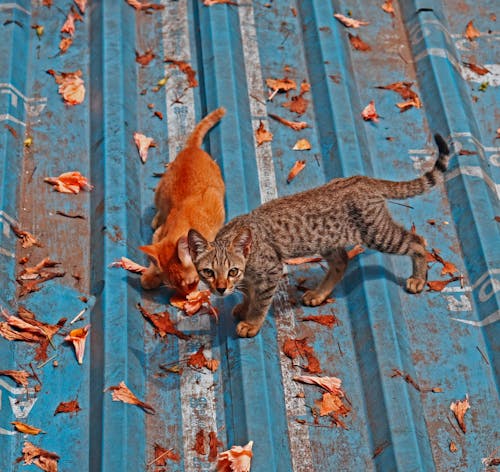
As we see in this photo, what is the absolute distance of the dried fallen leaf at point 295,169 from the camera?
575 centimetres

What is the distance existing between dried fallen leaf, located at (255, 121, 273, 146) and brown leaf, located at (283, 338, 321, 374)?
5.75ft

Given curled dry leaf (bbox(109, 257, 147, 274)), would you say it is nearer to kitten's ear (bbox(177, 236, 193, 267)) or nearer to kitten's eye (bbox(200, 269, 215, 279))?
kitten's ear (bbox(177, 236, 193, 267))

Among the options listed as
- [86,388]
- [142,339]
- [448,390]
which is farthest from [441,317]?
[86,388]

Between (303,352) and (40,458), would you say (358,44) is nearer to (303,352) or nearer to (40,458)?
(303,352)

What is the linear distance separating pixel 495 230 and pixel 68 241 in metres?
3.05

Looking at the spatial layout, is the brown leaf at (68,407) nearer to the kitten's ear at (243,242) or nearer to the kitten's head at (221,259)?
the kitten's head at (221,259)

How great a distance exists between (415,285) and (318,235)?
31.2 inches

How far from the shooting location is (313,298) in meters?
5.10

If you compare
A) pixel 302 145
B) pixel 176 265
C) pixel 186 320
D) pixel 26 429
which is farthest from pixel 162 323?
pixel 302 145

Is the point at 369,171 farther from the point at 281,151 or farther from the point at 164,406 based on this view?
the point at 164,406

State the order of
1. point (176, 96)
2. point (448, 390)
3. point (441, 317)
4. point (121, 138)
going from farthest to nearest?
point (176, 96) < point (121, 138) < point (441, 317) < point (448, 390)

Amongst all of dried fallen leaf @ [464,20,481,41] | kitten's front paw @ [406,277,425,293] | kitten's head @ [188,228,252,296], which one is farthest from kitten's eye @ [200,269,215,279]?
dried fallen leaf @ [464,20,481,41]

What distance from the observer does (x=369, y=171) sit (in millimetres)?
5727

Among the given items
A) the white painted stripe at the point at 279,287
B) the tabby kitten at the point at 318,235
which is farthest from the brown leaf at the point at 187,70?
the tabby kitten at the point at 318,235
